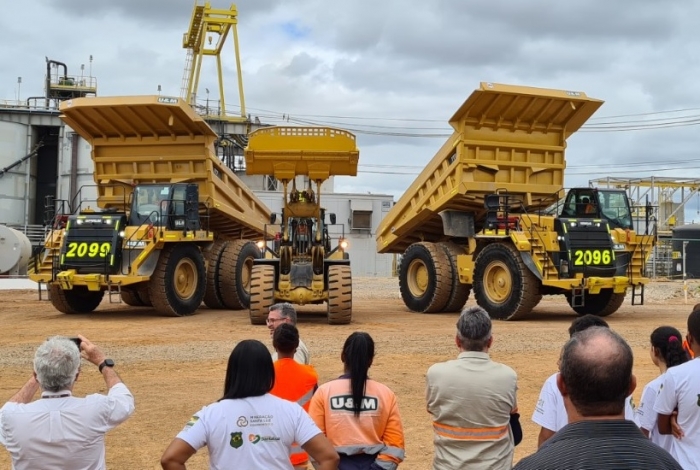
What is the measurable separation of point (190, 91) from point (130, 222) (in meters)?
34.3

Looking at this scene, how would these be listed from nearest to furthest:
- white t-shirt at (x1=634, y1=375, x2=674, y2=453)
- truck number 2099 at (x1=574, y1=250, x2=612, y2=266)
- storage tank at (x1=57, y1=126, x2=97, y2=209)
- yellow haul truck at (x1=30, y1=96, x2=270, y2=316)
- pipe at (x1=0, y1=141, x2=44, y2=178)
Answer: white t-shirt at (x1=634, y1=375, x2=674, y2=453) < truck number 2099 at (x1=574, y1=250, x2=612, y2=266) < yellow haul truck at (x1=30, y1=96, x2=270, y2=316) < pipe at (x1=0, y1=141, x2=44, y2=178) < storage tank at (x1=57, y1=126, x2=97, y2=209)

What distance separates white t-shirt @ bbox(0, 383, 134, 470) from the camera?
139 inches

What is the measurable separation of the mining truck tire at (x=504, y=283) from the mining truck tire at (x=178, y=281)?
555cm

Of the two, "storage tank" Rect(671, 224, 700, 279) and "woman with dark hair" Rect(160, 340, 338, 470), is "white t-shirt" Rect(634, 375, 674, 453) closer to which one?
"woman with dark hair" Rect(160, 340, 338, 470)

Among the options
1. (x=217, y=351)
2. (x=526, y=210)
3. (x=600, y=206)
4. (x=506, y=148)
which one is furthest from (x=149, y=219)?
(x=600, y=206)

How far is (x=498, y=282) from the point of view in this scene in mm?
16453

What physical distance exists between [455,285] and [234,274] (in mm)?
4770

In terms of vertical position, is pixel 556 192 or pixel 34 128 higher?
pixel 34 128

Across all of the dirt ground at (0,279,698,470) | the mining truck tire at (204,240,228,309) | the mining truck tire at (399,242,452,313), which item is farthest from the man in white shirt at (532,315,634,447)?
the mining truck tire at (204,240,228,309)

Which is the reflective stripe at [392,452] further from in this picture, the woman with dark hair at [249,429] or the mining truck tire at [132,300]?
the mining truck tire at [132,300]

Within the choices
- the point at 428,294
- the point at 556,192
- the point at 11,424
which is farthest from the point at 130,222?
the point at 11,424

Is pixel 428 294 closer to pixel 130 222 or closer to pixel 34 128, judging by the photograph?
pixel 130 222

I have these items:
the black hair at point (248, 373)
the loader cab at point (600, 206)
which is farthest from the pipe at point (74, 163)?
the black hair at point (248, 373)

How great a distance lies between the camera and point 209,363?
35.1 ft
